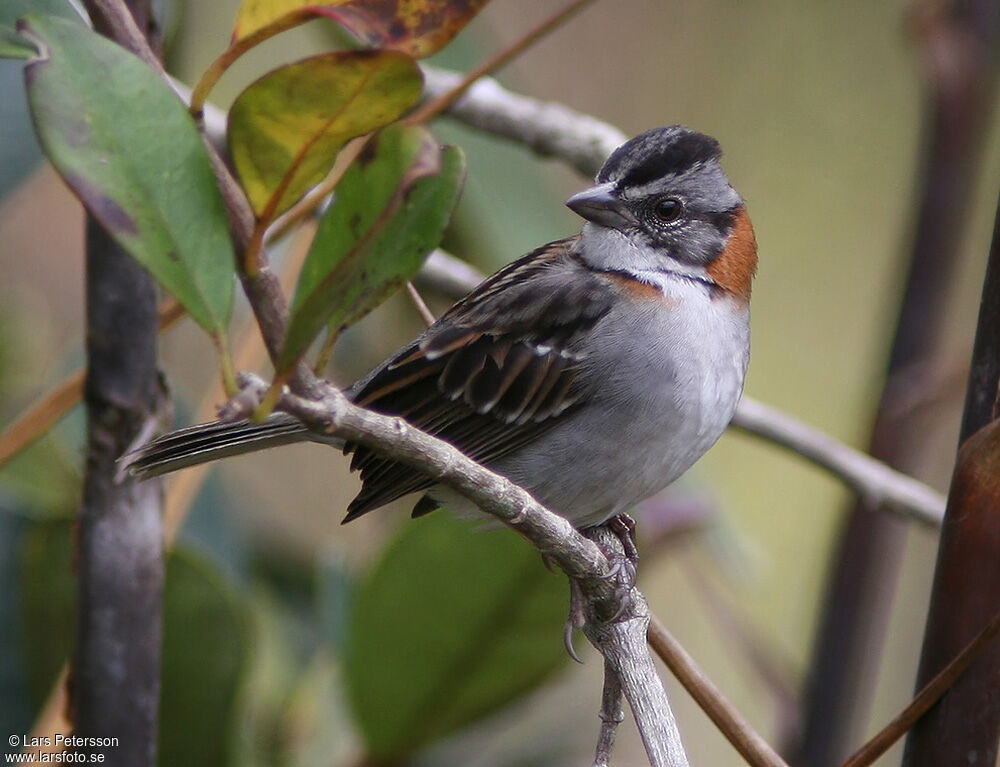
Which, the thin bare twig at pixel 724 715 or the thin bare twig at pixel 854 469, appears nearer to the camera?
the thin bare twig at pixel 724 715

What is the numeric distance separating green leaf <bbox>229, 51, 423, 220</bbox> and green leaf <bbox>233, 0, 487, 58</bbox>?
2.9 inches

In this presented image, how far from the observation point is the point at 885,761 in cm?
408

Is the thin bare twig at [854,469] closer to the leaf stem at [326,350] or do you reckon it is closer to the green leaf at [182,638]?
the green leaf at [182,638]

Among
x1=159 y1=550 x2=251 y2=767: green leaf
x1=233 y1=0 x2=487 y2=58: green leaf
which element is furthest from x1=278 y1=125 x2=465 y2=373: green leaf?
x1=159 y1=550 x2=251 y2=767: green leaf

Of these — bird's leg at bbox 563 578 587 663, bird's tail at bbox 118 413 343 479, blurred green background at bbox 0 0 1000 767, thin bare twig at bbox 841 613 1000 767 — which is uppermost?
thin bare twig at bbox 841 613 1000 767

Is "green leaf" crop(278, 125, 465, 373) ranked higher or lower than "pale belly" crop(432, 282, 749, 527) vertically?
higher

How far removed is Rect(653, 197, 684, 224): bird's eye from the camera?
6.61ft

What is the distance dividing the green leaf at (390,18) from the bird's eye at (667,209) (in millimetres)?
1060

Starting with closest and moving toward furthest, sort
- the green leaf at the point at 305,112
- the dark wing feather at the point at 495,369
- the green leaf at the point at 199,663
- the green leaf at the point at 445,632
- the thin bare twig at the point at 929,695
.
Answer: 1. the green leaf at the point at 305,112
2. the thin bare twig at the point at 929,695
3. the green leaf at the point at 199,663
4. the green leaf at the point at 445,632
5. the dark wing feather at the point at 495,369

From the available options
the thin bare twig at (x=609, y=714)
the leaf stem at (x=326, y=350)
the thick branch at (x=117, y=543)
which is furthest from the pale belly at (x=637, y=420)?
the leaf stem at (x=326, y=350)

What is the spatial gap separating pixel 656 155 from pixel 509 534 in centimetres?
68

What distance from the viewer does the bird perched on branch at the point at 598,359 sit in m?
1.83

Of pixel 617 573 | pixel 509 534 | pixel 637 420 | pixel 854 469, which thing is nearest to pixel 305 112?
pixel 617 573

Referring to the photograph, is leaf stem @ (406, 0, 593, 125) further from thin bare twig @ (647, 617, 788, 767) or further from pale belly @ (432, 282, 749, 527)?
thin bare twig @ (647, 617, 788, 767)
